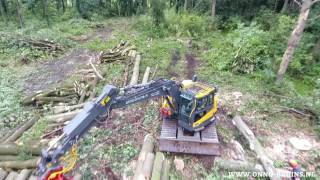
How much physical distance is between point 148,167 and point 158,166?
0.28m

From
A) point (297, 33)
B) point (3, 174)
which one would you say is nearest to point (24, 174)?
point (3, 174)

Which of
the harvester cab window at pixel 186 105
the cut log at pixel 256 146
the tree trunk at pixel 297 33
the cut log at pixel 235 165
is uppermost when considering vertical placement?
the tree trunk at pixel 297 33

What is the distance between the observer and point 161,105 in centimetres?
934

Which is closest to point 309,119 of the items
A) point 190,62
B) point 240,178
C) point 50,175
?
point 240,178

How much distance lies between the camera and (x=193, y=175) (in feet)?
21.7

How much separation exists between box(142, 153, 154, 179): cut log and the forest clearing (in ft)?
0.09

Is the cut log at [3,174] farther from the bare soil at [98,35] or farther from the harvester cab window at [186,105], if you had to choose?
the bare soil at [98,35]

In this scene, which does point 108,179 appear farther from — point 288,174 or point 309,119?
point 309,119

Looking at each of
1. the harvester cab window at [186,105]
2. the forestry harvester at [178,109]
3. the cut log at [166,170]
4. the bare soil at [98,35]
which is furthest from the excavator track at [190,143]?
the bare soil at [98,35]

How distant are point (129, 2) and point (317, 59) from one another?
27594 mm

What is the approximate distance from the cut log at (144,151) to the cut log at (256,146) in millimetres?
3225

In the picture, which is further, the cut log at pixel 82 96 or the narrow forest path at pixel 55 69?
the narrow forest path at pixel 55 69

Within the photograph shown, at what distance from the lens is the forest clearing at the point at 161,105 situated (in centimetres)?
651

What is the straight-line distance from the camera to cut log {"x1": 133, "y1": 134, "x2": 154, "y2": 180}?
6121mm
